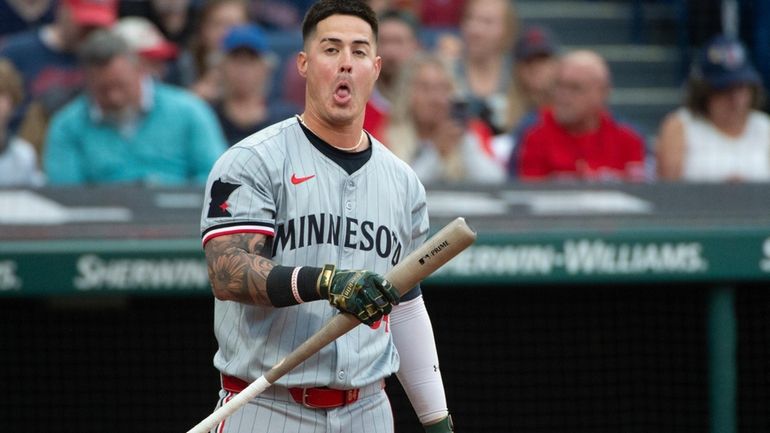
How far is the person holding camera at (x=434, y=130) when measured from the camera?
5414 mm

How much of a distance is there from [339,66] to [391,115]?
9.30ft

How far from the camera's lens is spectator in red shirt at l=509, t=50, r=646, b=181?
545 centimetres

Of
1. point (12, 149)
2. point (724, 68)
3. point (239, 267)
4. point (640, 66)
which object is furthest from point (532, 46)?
point (239, 267)

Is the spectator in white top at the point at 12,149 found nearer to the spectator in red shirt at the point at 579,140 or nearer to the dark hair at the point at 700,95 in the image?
the spectator in red shirt at the point at 579,140

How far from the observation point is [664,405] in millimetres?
4844

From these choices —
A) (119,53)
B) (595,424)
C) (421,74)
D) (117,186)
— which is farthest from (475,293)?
(119,53)

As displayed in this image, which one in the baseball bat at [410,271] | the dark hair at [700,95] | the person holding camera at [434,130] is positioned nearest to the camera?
the baseball bat at [410,271]

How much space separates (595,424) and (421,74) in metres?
1.76

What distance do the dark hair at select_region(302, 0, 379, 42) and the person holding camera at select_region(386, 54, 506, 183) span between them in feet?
Answer: 8.43

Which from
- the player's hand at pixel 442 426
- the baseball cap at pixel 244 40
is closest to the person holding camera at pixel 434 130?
the baseball cap at pixel 244 40

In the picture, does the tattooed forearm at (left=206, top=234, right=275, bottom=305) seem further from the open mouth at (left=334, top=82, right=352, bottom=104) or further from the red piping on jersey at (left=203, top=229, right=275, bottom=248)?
the open mouth at (left=334, top=82, right=352, bottom=104)

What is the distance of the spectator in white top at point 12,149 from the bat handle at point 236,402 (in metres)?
2.87

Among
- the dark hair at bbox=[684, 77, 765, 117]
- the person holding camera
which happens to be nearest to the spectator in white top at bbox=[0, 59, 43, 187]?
the person holding camera

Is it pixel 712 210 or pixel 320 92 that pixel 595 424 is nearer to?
pixel 712 210
